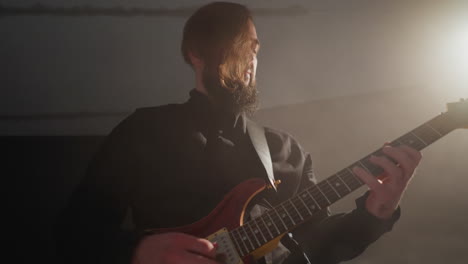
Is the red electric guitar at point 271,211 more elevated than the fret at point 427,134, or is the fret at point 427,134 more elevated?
the fret at point 427,134

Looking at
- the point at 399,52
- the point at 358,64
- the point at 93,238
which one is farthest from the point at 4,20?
the point at 399,52

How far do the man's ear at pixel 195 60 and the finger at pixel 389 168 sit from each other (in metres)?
0.63

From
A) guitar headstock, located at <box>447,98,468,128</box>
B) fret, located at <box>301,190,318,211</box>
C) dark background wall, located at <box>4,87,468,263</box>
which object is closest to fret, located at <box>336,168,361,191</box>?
fret, located at <box>301,190,318,211</box>

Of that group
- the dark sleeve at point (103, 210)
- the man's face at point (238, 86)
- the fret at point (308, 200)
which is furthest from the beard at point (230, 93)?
the fret at point (308, 200)

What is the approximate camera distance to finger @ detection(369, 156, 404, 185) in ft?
3.30

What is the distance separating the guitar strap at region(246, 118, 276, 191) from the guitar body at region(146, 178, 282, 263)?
151 mm

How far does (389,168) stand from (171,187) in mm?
610

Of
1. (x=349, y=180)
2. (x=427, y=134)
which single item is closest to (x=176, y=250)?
(x=349, y=180)

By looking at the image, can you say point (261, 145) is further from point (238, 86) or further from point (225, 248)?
point (225, 248)

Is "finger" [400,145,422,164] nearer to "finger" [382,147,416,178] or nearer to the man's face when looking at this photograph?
"finger" [382,147,416,178]

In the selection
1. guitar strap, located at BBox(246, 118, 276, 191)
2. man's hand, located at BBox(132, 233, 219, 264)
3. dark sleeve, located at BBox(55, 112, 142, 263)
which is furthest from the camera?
guitar strap, located at BBox(246, 118, 276, 191)

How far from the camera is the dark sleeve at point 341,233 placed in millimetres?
1099

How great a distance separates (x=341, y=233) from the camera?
1181 millimetres

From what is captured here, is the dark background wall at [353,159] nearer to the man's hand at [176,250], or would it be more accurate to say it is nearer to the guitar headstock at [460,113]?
the guitar headstock at [460,113]
